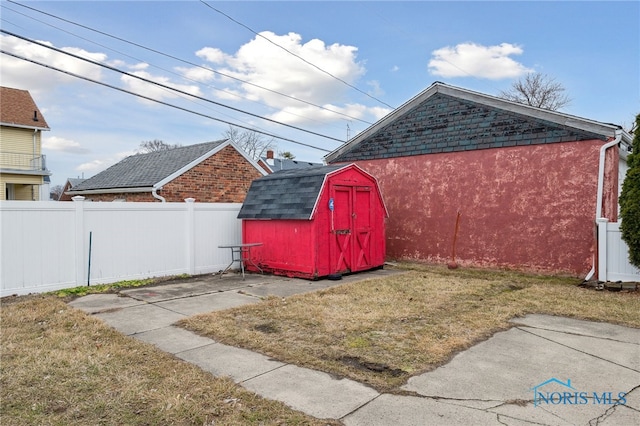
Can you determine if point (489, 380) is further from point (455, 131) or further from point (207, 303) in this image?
point (455, 131)

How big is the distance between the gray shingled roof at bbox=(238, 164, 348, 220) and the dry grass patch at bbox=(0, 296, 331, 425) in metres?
4.93

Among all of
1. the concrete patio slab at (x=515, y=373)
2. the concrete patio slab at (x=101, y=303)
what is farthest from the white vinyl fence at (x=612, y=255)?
the concrete patio slab at (x=101, y=303)

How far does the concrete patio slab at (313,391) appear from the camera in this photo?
2.96 metres

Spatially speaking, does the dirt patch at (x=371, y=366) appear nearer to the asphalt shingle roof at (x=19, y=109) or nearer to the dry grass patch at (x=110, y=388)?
the dry grass patch at (x=110, y=388)

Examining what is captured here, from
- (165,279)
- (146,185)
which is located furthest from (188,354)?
(146,185)

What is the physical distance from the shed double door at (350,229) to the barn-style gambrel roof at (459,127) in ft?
8.36

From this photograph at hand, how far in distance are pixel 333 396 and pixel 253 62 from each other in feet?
41.6

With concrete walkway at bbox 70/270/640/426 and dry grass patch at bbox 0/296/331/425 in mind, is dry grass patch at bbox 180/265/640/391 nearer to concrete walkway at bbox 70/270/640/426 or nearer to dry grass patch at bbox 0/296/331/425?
concrete walkway at bbox 70/270/640/426

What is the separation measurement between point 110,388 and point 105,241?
18.3ft

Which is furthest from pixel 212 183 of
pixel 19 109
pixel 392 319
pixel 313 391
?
pixel 19 109

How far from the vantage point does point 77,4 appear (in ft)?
30.7

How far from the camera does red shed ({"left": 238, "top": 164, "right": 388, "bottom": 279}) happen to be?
884 centimetres

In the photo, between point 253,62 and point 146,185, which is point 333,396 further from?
point 253,62

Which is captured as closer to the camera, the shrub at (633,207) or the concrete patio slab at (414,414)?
the concrete patio slab at (414,414)
